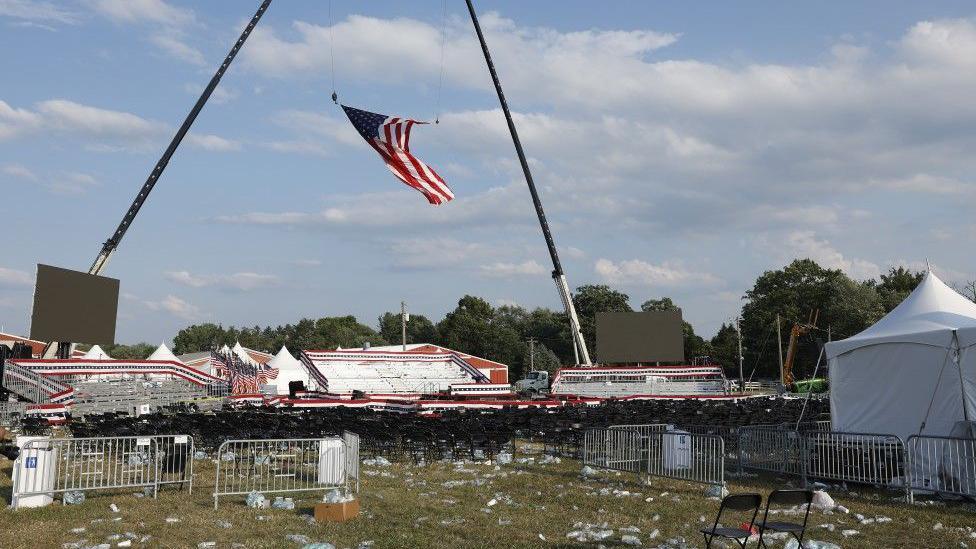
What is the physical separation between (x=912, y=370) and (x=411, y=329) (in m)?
100

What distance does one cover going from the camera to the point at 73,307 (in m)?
37.0

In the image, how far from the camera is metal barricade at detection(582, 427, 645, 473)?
13.5m

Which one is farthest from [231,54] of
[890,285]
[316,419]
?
[890,285]

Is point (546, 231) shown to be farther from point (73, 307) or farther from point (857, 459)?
point (857, 459)

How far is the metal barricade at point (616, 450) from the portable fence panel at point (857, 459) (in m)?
2.72

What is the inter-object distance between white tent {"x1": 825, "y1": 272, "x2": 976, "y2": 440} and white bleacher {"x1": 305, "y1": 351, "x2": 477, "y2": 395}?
34.1 meters

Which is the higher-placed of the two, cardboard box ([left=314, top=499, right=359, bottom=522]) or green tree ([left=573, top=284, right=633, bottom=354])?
green tree ([left=573, top=284, right=633, bottom=354])

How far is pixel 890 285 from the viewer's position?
74562 millimetres

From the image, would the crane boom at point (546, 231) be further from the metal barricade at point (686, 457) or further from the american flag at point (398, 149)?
the metal barricade at point (686, 457)

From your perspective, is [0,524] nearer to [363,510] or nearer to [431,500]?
[363,510]

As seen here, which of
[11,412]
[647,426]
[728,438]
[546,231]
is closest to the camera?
[647,426]

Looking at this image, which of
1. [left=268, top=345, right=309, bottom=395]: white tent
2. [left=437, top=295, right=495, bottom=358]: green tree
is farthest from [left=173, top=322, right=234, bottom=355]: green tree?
[left=268, top=345, right=309, bottom=395]: white tent

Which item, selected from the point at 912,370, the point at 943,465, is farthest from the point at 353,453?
the point at 912,370

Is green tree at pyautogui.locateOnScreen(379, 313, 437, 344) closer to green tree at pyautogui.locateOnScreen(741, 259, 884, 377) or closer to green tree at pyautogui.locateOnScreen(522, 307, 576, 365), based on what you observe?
green tree at pyautogui.locateOnScreen(522, 307, 576, 365)
